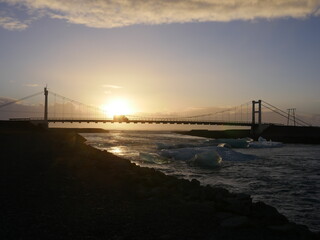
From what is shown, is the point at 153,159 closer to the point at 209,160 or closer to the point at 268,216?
the point at 209,160

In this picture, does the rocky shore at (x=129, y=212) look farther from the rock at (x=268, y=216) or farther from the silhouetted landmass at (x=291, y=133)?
the silhouetted landmass at (x=291, y=133)

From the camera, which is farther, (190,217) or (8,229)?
(190,217)

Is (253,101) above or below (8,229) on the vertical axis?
above

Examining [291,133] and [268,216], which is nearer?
[268,216]

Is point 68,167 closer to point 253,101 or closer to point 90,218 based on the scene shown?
point 90,218

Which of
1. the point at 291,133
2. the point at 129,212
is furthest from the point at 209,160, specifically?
the point at 291,133

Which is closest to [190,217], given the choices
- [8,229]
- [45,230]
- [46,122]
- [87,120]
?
[45,230]

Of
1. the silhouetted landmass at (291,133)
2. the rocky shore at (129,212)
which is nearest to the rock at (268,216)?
the rocky shore at (129,212)

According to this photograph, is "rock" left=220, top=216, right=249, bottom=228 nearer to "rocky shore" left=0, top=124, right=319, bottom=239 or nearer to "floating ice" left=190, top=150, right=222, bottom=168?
"rocky shore" left=0, top=124, right=319, bottom=239

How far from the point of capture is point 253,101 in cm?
8794

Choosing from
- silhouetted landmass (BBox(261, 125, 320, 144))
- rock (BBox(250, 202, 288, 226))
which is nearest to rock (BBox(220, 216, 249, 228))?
rock (BBox(250, 202, 288, 226))

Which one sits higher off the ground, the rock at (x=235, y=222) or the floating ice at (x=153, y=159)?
the rock at (x=235, y=222)

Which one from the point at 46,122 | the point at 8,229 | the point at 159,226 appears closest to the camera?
the point at 8,229

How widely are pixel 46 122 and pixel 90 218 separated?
69913 millimetres
